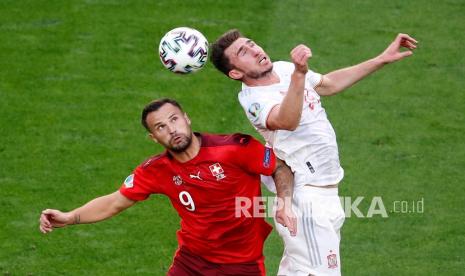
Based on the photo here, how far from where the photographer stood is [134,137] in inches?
534

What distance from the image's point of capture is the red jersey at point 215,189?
8461 millimetres

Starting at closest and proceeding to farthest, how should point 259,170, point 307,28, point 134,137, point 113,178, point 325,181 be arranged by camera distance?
1. point 259,170
2. point 325,181
3. point 113,178
4. point 134,137
5. point 307,28

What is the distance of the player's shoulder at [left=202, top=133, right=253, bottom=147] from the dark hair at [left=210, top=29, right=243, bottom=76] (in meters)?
0.67

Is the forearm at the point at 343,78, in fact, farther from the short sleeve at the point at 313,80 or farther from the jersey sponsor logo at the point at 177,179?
the jersey sponsor logo at the point at 177,179

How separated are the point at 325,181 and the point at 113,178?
422cm

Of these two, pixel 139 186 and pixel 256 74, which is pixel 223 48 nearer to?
pixel 256 74

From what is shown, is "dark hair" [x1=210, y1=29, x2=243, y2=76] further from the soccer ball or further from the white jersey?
the white jersey

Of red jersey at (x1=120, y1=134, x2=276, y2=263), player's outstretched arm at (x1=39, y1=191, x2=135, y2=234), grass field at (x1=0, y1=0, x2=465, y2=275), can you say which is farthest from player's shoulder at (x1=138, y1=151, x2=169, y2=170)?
grass field at (x1=0, y1=0, x2=465, y2=275)

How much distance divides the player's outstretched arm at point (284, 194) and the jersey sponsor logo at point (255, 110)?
15.5 inches

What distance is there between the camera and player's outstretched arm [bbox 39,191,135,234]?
8.83 meters

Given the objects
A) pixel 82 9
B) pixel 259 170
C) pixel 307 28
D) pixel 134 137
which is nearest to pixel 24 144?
pixel 134 137

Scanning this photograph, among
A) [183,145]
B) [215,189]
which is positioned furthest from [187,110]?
[183,145]

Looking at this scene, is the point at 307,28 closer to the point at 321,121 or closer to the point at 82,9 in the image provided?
the point at 82,9

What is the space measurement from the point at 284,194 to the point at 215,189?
0.53m
